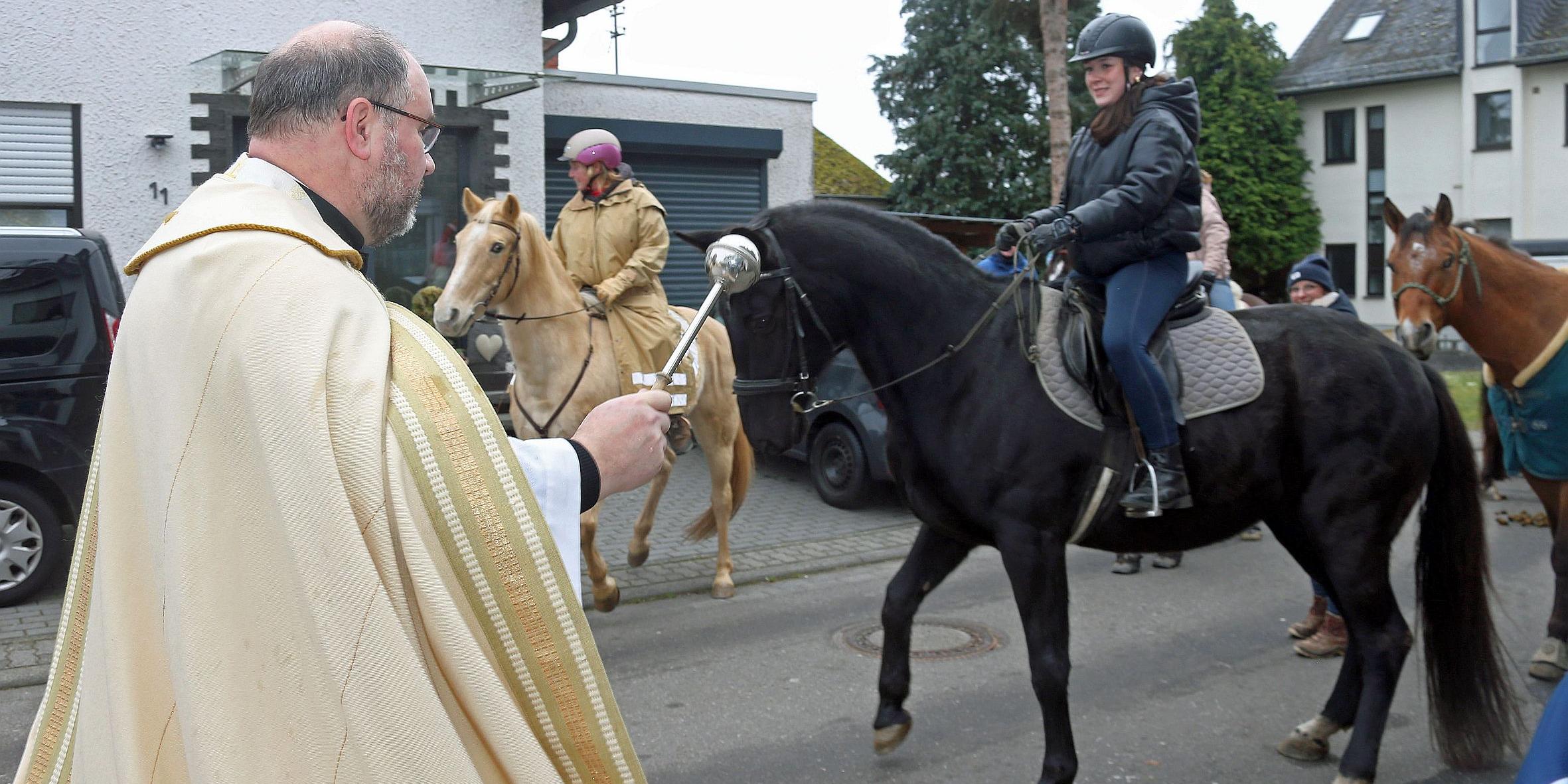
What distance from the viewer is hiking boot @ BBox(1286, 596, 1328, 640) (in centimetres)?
618

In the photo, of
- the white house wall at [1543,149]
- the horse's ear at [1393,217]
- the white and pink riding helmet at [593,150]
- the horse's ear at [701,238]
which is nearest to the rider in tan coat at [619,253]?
the white and pink riding helmet at [593,150]

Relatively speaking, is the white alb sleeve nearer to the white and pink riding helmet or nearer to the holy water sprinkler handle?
the holy water sprinkler handle

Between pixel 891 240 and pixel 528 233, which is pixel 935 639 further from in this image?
pixel 528 233

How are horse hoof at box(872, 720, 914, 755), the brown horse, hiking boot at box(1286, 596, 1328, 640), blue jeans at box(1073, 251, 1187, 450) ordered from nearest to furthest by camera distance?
blue jeans at box(1073, 251, 1187, 450) < horse hoof at box(872, 720, 914, 755) < the brown horse < hiking boot at box(1286, 596, 1328, 640)

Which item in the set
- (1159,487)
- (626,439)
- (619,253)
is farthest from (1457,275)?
(626,439)

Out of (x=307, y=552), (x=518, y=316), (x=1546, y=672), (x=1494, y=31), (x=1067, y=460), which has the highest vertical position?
(x=1494, y=31)

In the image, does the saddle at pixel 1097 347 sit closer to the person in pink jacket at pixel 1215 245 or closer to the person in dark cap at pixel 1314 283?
the person in dark cap at pixel 1314 283

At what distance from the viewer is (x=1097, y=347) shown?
4352 millimetres

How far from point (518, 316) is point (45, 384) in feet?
9.42

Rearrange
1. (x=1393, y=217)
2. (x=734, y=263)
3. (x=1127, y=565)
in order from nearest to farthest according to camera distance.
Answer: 1. (x=734, y=263)
2. (x=1393, y=217)
3. (x=1127, y=565)

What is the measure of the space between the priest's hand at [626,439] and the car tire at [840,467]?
8252 millimetres

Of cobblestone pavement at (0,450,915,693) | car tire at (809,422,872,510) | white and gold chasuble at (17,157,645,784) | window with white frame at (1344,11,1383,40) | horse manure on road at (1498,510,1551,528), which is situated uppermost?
window with white frame at (1344,11,1383,40)

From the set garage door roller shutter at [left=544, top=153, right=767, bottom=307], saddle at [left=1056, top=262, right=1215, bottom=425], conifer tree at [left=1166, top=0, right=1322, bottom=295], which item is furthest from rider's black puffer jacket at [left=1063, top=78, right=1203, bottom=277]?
conifer tree at [left=1166, top=0, right=1322, bottom=295]

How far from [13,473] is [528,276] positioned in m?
3.30
